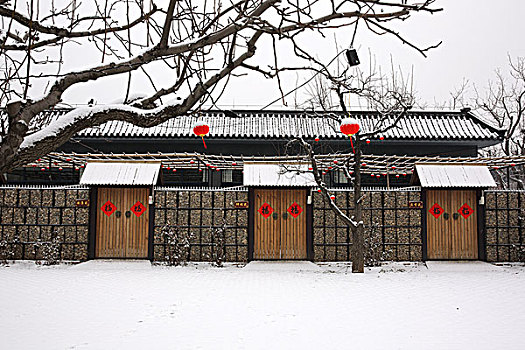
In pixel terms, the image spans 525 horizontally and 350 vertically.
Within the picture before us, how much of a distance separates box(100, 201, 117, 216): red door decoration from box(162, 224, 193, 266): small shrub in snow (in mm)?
1480

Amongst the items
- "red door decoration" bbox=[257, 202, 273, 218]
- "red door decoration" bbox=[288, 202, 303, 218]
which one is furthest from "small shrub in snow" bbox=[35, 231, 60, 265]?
"red door decoration" bbox=[288, 202, 303, 218]

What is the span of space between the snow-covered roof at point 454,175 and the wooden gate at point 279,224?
10.5 feet

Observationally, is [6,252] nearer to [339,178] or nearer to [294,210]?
[294,210]

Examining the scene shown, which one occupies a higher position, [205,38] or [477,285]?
[205,38]

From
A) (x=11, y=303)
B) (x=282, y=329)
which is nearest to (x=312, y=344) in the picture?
(x=282, y=329)

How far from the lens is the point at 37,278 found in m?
10.0

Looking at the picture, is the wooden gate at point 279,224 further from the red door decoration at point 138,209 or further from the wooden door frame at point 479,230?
the wooden door frame at point 479,230

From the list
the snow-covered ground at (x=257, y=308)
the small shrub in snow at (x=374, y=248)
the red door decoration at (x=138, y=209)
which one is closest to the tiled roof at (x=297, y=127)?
the red door decoration at (x=138, y=209)

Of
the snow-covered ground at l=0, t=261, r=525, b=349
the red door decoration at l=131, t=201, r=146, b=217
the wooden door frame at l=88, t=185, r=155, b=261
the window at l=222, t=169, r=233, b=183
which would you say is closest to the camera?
the snow-covered ground at l=0, t=261, r=525, b=349

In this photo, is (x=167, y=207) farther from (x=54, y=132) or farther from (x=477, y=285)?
(x=54, y=132)

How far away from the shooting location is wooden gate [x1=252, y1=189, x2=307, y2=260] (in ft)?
41.1

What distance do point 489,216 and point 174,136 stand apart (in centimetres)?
878

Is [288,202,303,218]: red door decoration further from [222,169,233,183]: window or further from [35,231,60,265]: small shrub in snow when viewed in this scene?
[35,231,60,265]: small shrub in snow

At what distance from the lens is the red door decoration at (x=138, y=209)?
12.6 m
